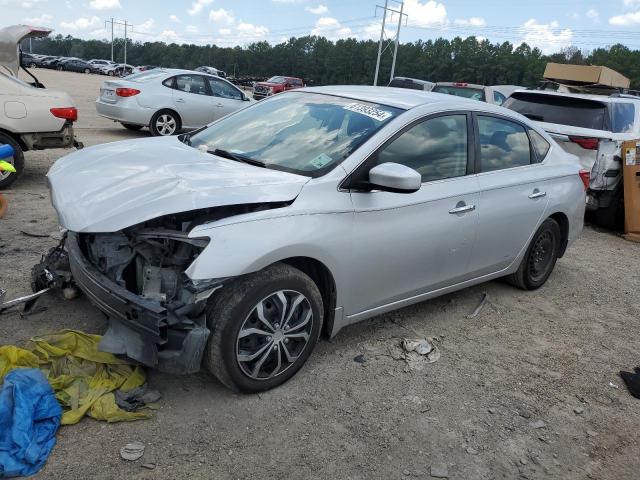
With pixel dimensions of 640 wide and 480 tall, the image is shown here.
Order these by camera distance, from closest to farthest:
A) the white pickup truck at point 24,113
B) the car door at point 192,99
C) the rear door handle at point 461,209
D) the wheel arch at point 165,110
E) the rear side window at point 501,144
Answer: the rear door handle at point 461,209
the rear side window at point 501,144
the white pickup truck at point 24,113
the wheel arch at point 165,110
the car door at point 192,99

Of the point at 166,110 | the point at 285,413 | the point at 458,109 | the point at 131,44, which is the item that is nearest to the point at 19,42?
the point at 166,110

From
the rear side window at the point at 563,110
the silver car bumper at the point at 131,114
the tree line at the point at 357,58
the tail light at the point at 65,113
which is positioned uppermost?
the tree line at the point at 357,58

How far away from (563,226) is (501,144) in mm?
1333

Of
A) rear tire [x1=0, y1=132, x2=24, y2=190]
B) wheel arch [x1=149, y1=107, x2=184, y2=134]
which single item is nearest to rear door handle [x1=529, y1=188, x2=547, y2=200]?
→ rear tire [x1=0, y1=132, x2=24, y2=190]

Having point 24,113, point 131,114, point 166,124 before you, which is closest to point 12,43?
point 24,113

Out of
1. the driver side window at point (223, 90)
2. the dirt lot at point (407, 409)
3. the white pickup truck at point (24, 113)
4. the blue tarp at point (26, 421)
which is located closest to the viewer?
the blue tarp at point (26, 421)

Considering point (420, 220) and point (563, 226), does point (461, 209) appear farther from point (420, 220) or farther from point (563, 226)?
point (563, 226)

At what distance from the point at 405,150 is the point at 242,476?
221 cm

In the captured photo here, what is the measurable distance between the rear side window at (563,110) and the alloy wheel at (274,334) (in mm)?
6193

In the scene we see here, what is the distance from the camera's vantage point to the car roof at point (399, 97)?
3912 mm

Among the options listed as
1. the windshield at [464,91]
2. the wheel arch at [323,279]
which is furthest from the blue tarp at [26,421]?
the windshield at [464,91]

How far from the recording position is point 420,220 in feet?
12.1

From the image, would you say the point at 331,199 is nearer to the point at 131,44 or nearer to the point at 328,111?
the point at 328,111

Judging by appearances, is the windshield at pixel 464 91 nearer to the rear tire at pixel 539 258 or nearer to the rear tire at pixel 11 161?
the rear tire at pixel 539 258
